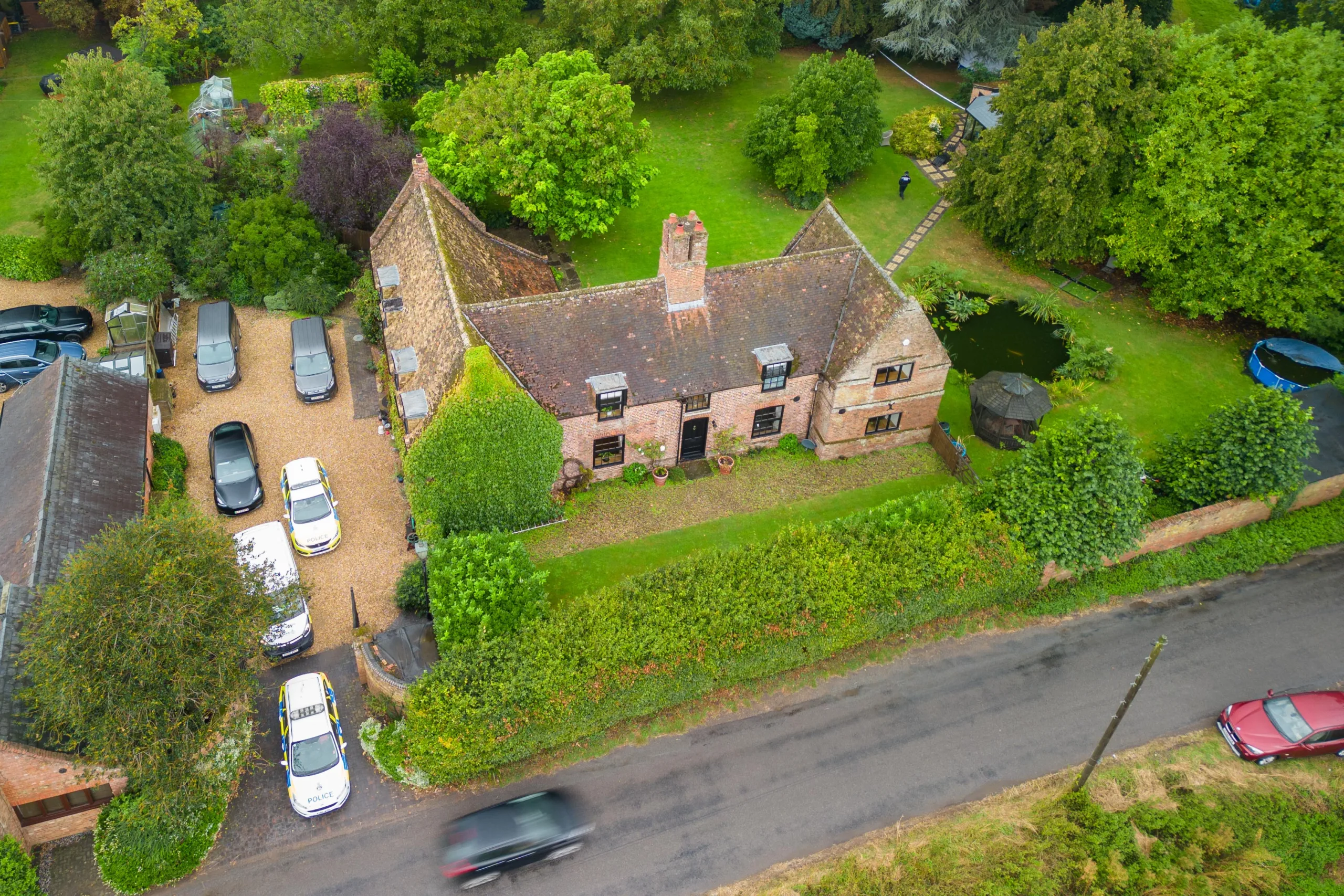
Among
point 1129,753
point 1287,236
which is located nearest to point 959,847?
point 1129,753

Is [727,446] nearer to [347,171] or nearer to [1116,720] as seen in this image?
[1116,720]

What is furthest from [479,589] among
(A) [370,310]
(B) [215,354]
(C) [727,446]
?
(B) [215,354]

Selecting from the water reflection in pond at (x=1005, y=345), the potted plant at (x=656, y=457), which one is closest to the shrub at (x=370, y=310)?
the potted plant at (x=656, y=457)

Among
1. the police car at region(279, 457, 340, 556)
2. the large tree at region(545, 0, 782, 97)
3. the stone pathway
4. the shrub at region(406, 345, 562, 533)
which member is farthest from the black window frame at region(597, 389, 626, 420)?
the large tree at region(545, 0, 782, 97)

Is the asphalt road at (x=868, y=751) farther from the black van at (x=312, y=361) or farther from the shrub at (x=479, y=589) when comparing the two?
the black van at (x=312, y=361)

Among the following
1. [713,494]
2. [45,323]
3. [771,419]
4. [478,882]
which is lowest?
[478,882]

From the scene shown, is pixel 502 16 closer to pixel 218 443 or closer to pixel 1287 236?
pixel 218 443
